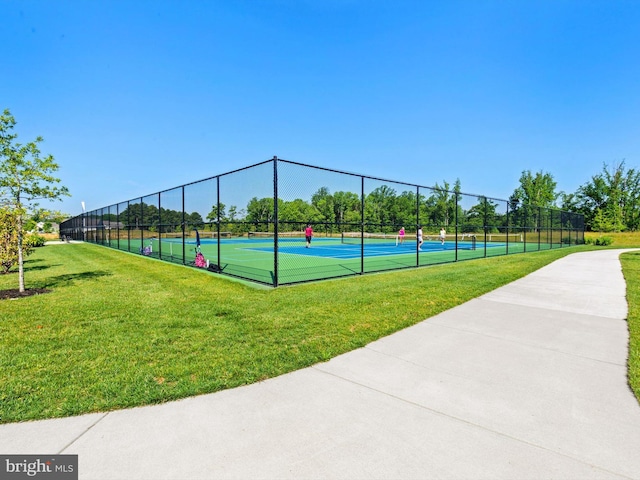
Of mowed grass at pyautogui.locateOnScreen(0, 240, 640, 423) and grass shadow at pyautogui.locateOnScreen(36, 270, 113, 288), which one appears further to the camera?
grass shadow at pyautogui.locateOnScreen(36, 270, 113, 288)

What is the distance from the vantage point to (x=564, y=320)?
4.91m

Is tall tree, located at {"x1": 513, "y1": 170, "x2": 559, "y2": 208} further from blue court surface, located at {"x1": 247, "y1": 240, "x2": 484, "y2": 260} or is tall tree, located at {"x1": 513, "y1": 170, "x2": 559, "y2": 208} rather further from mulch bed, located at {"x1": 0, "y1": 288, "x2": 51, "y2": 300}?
mulch bed, located at {"x1": 0, "y1": 288, "x2": 51, "y2": 300}

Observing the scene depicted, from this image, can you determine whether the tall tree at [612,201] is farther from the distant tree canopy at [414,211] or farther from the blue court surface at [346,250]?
the blue court surface at [346,250]

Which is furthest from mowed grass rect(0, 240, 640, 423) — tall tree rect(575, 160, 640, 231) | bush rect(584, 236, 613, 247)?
tall tree rect(575, 160, 640, 231)

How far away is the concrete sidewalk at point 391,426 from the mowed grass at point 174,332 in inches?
10.1

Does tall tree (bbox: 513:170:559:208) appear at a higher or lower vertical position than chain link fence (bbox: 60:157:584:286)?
higher

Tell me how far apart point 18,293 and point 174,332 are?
4.76m

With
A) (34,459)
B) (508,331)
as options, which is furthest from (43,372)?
(508,331)

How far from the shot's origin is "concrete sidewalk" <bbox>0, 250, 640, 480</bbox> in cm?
187

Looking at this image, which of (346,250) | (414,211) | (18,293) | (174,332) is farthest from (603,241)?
(18,293)

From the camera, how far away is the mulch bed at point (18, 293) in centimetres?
631

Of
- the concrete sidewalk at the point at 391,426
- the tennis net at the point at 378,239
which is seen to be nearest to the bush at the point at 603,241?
the tennis net at the point at 378,239

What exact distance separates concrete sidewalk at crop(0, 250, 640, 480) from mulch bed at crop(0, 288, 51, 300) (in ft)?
18.2

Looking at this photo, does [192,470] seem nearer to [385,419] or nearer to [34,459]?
[34,459]
